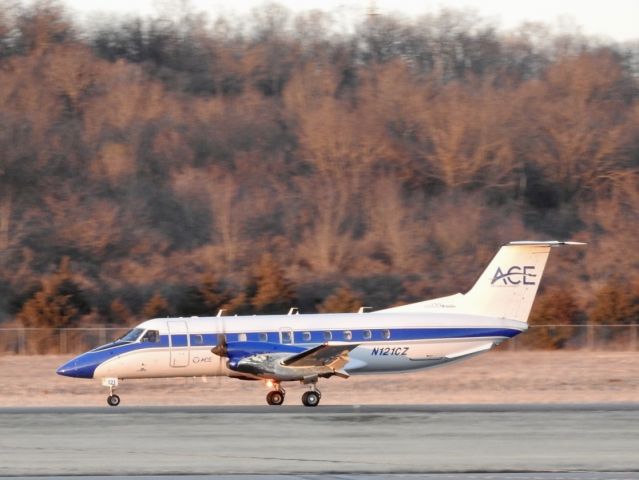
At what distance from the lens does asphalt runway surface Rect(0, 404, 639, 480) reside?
15516 millimetres

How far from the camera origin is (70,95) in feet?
236

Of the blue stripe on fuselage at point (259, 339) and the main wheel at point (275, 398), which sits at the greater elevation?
the blue stripe on fuselage at point (259, 339)

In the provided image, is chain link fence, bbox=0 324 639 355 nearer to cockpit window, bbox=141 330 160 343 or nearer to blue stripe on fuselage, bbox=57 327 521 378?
blue stripe on fuselage, bbox=57 327 521 378

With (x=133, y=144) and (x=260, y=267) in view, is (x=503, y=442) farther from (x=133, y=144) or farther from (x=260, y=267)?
(x=133, y=144)

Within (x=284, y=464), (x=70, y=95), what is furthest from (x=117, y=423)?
(x=70, y=95)

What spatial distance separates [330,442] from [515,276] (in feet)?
38.4

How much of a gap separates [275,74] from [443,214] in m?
24.7

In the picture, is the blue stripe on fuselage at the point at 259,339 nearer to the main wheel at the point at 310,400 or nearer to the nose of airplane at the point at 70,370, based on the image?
the nose of airplane at the point at 70,370

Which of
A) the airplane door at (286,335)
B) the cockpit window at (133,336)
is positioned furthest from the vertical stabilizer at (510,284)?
the cockpit window at (133,336)

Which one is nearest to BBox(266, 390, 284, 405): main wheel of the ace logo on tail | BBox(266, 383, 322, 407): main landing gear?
BBox(266, 383, 322, 407): main landing gear

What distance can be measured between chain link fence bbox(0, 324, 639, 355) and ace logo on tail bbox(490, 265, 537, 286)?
12.1 metres

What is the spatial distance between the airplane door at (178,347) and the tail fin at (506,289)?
5.18 m

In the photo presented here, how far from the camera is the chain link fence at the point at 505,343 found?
4075cm

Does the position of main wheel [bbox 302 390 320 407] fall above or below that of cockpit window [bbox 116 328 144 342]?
below
